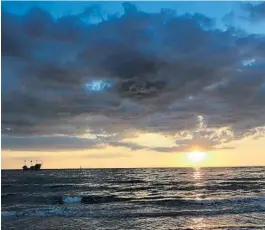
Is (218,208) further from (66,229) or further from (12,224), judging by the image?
(12,224)

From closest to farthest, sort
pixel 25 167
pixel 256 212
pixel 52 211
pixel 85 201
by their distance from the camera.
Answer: pixel 256 212 → pixel 52 211 → pixel 85 201 → pixel 25 167

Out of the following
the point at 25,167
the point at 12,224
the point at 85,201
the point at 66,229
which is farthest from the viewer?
the point at 25,167

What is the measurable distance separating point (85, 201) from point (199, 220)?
57.5 ft

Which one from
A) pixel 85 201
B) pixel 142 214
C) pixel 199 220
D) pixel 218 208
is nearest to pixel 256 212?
pixel 218 208

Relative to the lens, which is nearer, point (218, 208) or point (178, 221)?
point (178, 221)

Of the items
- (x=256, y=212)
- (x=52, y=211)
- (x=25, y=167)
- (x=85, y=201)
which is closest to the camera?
(x=256, y=212)

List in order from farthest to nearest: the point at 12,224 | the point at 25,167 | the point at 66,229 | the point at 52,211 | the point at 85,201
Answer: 1. the point at 25,167
2. the point at 85,201
3. the point at 52,211
4. the point at 12,224
5. the point at 66,229

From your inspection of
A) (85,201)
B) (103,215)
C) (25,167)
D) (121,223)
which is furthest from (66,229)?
(25,167)

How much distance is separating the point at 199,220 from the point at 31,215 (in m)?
12.2

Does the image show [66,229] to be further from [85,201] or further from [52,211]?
[85,201]

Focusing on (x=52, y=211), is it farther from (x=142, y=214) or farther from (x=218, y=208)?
(x=218, y=208)

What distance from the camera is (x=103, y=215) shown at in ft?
93.8

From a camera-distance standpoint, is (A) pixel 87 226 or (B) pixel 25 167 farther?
(B) pixel 25 167

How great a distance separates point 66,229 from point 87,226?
161 centimetres
